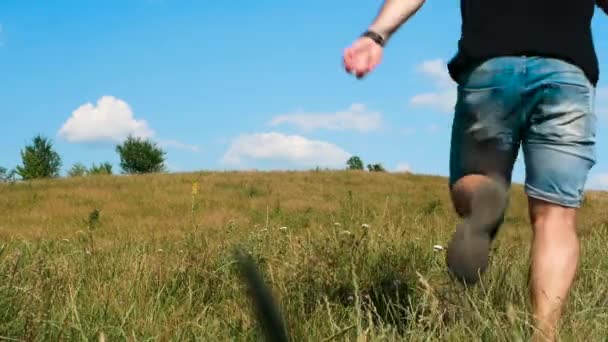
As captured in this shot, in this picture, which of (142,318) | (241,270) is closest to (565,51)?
(142,318)

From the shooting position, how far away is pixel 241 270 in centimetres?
26

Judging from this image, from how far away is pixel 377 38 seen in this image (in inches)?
102

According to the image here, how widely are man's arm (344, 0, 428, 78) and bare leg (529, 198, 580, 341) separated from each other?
79 cm

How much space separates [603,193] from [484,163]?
2181cm

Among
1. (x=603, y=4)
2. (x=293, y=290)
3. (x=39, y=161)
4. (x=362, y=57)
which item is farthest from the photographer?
(x=39, y=161)

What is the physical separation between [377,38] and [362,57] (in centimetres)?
26

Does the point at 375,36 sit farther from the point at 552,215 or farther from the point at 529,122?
the point at 552,215

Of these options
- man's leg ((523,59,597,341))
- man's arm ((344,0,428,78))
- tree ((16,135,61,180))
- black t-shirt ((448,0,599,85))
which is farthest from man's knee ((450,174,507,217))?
tree ((16,135,61,180))

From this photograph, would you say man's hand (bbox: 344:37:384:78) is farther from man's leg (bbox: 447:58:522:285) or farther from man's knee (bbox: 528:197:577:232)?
man's knee (bbox: 528:197:577:232)

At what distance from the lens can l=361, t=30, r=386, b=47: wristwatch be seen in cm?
259

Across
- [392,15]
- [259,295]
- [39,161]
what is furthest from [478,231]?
[39,161]

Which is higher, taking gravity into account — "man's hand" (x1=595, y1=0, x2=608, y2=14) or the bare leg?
"man's hand" (x1=595, y1=0, x2=608, y2=14)

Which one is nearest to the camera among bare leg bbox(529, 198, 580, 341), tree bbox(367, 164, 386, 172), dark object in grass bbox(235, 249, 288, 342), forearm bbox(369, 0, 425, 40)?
dark object in grass bbox(235, 249, 288, 342)

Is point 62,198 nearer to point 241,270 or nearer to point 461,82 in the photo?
point 461,82
